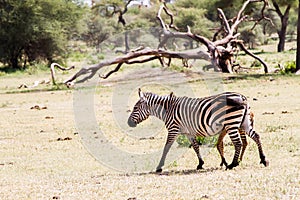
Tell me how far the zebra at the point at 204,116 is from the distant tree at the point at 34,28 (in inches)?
1171

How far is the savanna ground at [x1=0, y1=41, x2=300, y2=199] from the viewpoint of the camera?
6.94m

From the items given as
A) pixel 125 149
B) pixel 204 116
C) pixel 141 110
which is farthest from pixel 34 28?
pixel 204 116

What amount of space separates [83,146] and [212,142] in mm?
2788

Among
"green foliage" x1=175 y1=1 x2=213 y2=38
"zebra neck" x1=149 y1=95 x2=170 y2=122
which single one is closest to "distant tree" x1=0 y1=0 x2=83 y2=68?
"green foliage" x1=175 y1=1 x2=213 y2=38

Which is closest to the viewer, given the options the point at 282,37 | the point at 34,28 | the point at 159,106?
the point at 159,106

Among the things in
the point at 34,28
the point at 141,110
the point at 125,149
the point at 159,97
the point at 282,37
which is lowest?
the point at 282,37

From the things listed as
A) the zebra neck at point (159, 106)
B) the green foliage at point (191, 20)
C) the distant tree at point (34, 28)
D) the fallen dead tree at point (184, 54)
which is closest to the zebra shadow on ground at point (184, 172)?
the zebra neck at point (159, 106)

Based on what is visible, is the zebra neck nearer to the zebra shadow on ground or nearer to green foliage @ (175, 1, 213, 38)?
the zebra shadow on ground

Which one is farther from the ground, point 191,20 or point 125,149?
point 125,149

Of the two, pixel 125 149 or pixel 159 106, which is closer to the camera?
pixel 159 106

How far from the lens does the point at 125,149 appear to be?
1094 cm

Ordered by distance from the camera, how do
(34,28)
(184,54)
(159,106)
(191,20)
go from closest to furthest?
(159,106), (184,54), (34,28), (191,20)

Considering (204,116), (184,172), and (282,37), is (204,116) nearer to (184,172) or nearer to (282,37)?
(184,172)

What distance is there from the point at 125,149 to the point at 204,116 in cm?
300
